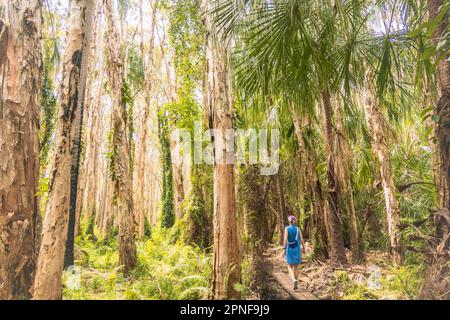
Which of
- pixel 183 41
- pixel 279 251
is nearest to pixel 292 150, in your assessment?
pixel 279 251

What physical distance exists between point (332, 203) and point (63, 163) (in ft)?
16.2

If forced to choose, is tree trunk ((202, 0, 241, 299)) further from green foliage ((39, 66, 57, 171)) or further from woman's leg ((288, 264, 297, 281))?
green foliage ((39, 66, 57, 171))

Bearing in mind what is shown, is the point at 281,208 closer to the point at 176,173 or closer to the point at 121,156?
the point at 176,173

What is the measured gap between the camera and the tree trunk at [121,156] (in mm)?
6094

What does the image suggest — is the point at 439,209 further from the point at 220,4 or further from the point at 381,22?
the point at 381,22

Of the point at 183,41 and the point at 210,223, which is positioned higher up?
the point at 183,41

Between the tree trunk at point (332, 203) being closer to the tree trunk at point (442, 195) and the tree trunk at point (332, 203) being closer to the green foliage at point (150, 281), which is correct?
the green foliage at point (150, 281)

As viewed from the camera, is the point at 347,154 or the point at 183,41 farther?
the point at 183,41

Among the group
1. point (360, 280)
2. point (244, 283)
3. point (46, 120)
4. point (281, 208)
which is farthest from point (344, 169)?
point (46, 120)

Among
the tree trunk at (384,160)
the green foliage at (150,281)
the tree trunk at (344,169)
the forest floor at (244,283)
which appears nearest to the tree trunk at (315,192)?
the forest floor at (244,283)

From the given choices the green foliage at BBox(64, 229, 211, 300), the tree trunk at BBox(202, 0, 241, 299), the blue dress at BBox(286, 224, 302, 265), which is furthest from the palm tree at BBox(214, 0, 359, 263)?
the green foliage at BBox(64, 229, 211, 300)

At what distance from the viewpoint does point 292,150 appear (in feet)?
24.6

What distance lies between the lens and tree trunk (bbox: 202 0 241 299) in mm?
3613
